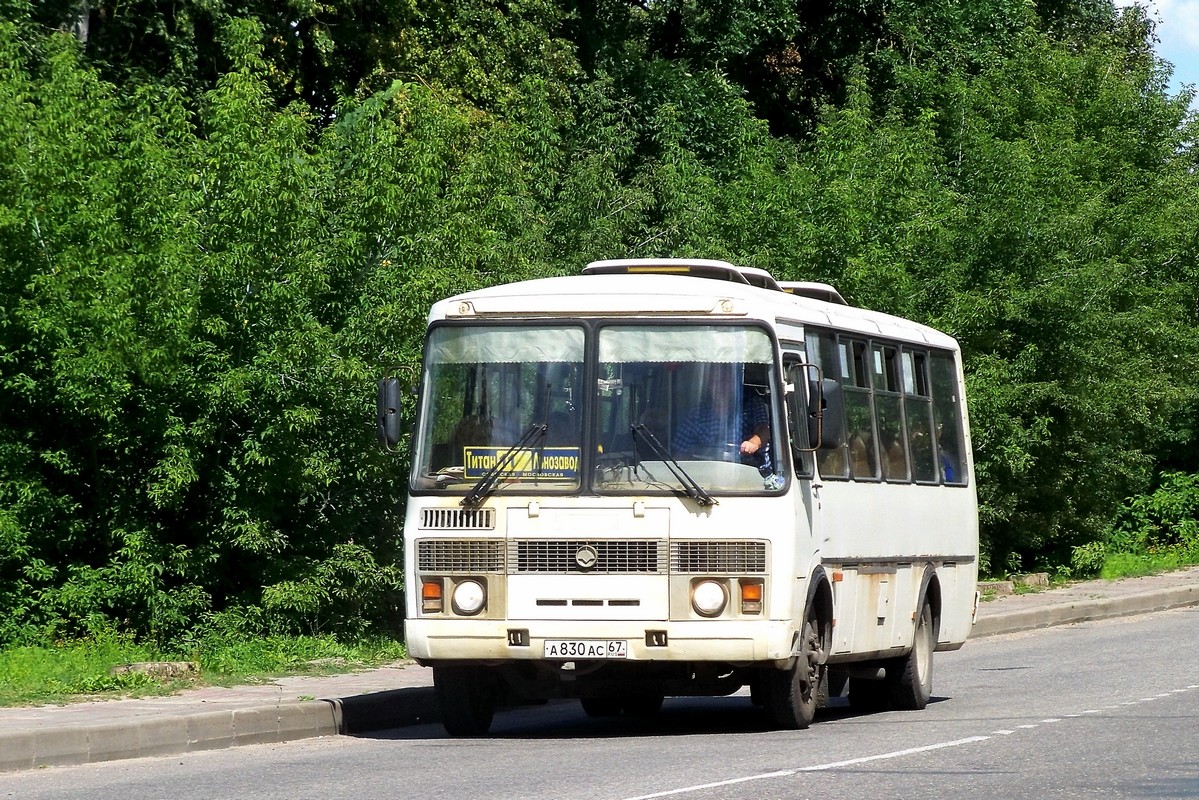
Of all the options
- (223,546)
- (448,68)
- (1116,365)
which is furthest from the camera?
(448,68)

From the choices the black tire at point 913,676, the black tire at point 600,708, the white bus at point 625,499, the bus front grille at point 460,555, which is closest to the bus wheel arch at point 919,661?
the black tire at point 913,676

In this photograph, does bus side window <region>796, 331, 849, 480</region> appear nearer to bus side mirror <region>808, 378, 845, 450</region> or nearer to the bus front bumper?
bus side mirror <region>808, 378, 845, 450</region>

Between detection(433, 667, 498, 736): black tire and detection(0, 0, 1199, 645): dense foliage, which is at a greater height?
detection(0, 0, 1199, 645): dense foliage

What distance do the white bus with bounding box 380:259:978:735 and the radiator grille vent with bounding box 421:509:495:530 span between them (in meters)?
0.01

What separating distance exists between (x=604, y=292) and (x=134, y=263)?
5.78 m

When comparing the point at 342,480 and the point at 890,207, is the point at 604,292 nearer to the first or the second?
the point at 342,480

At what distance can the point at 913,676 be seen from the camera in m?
15.0

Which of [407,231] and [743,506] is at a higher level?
[407,231]

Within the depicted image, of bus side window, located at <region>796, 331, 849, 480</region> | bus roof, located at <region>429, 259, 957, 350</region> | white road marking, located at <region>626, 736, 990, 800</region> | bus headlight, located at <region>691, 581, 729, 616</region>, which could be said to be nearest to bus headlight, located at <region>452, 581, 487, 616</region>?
bus headlight, located at <region>691, 581, 729, 616</region>

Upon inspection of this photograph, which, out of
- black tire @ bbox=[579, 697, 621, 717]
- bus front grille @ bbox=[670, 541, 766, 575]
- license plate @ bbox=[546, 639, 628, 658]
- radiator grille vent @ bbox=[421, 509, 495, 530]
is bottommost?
black tire @ bbox=[579, 697, 621, 717]

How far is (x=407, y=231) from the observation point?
60.4ft

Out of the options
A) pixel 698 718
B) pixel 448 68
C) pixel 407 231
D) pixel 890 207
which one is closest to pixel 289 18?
pixel 448 68

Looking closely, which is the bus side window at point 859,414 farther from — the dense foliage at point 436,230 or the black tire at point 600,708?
the dense foliage at point 436,230

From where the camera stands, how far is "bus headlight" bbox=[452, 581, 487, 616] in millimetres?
12062
